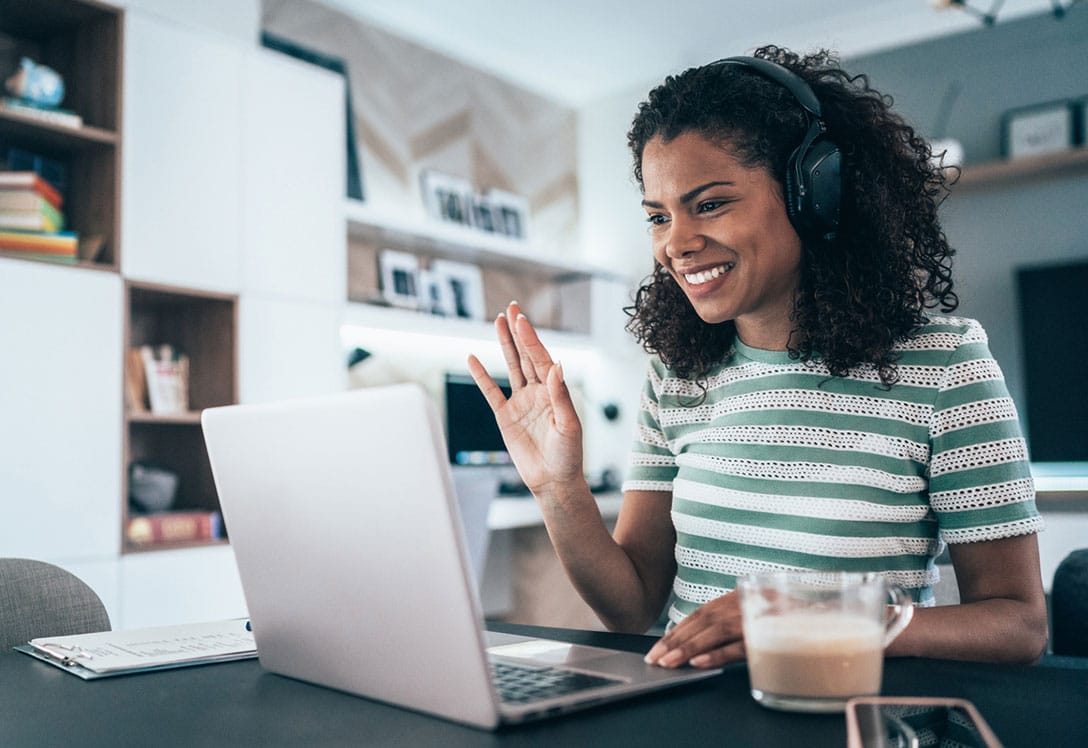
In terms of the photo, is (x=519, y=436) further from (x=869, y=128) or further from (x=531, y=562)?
(x=531, y=562)

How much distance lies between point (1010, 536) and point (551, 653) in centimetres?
53

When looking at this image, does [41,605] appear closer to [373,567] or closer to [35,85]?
[373,567]

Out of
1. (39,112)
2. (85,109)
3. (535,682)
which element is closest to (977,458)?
(535,682)

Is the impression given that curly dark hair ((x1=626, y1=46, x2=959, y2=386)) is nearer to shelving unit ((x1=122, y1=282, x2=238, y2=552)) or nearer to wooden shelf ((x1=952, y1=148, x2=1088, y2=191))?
shelving unit ((x1=122, y1=282, x2=238, y2=552))

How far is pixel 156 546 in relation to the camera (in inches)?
106

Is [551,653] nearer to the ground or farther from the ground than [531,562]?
farther from the ground

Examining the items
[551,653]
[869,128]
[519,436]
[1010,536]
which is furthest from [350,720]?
[869,128]

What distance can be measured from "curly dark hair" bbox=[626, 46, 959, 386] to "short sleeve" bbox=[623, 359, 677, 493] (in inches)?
9.1

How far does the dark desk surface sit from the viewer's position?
0.62 m

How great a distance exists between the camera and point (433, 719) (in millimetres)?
678

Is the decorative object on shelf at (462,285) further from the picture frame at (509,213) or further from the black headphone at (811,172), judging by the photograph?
the black headphone at (811,172)

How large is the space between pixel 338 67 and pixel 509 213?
107 cm

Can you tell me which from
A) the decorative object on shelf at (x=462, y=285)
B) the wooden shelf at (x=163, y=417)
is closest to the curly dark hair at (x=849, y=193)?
the wooden shelf at (x=163, y=417)

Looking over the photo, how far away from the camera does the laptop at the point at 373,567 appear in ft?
2.07
